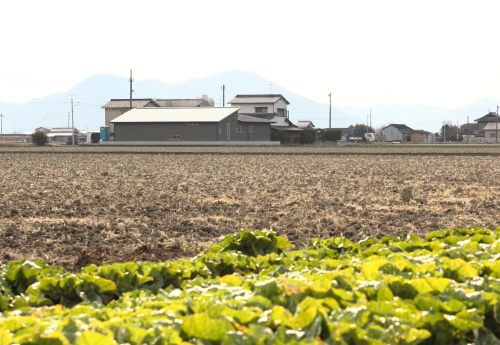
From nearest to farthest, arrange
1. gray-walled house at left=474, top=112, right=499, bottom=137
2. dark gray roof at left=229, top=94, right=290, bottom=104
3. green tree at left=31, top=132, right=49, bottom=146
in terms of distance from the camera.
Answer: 1. green tree at left=31, top=132, right=49, bottom=146
2. dark gray roof at left=229, top=94, right=290, bottom=104
3. gray-walled house at left=474, top=112, right=499, bottom=137

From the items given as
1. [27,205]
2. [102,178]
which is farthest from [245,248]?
[102,178]

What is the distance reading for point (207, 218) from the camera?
12.3 meters

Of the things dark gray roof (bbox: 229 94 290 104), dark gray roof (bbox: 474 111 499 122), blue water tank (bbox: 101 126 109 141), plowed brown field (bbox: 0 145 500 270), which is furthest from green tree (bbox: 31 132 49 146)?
dark gray roof (bbox: 474 111 499 122)

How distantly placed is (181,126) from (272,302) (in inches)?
2869

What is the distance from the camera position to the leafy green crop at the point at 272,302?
324cm

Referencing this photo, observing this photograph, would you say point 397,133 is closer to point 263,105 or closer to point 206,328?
point 263,105

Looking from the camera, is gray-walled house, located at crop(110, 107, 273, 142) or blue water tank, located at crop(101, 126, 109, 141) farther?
blue water tank, located at crop(101, 126, 109, 141)

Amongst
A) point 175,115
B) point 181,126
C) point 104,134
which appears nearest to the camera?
point 181,126

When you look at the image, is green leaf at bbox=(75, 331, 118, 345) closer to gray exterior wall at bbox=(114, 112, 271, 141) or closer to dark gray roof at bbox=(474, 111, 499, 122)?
gray exterior wall at bbox=(114, 112, 271, 141)

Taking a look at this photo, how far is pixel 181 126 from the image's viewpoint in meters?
76.1

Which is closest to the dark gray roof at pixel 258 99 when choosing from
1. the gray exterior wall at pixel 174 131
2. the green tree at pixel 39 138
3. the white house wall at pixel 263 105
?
the white house wall at pixel 263 105

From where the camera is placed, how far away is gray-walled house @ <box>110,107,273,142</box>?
248 ft

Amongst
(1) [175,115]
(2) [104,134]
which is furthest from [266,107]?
(2) [104,134]

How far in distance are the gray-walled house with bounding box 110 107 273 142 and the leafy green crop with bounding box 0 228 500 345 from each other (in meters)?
69.1
